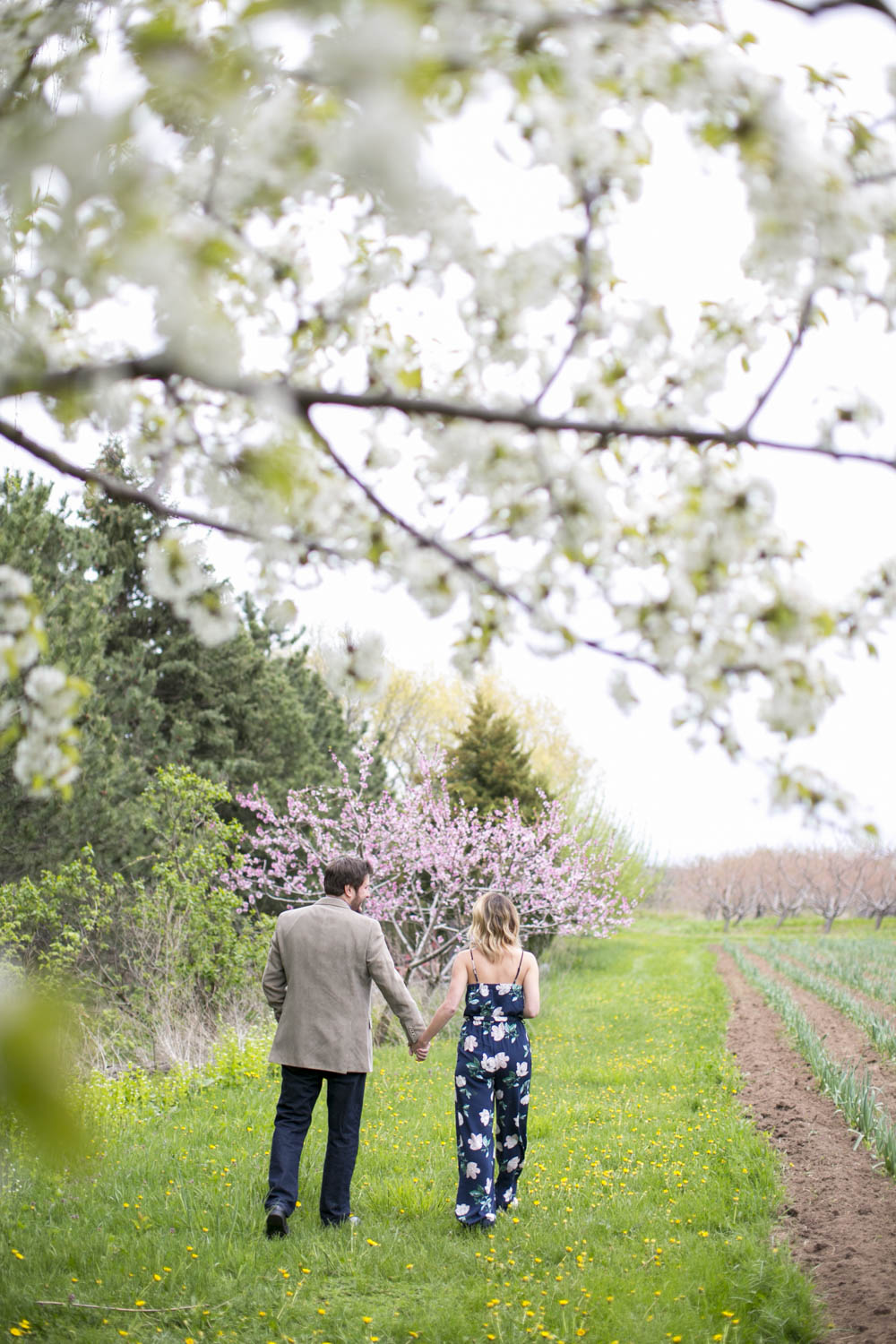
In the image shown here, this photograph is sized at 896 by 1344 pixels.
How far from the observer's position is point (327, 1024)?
4.23 metres

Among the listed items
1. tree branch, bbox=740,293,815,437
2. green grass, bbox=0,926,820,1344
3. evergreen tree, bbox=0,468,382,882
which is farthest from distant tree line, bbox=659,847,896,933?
tree branch, bbox=740,293,815,437

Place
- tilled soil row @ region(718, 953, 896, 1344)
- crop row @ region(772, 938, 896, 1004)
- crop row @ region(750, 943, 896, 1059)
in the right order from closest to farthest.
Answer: tilled soil row @ region(718, 953, 896, 1344) < crop row @ region(750, 943, 896, 1059) < crop row @ region(772, 938, 896, 1004)

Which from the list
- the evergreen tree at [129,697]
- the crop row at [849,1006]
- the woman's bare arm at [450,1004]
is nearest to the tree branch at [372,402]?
the woman's bare arm at [450,1004]

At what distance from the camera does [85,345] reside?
2127mm

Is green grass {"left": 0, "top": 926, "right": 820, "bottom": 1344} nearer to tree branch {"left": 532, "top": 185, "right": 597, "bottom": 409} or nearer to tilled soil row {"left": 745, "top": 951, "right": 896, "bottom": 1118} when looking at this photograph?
tilled soil row {"left": 745, "top": 951, "right": 896, "bottom": 1118}

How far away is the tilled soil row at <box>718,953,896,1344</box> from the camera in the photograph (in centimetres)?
343

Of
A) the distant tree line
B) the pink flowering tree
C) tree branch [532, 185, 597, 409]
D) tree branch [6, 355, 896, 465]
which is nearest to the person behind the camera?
tree branch [6, 355, 896, 465]

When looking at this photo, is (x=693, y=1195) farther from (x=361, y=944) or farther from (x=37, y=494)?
(x=37, y=494)

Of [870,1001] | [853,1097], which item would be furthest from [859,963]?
[853,1097]

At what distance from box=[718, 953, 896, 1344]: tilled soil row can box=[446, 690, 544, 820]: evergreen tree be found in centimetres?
952

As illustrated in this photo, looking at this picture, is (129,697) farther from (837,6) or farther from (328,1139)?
(837,6)

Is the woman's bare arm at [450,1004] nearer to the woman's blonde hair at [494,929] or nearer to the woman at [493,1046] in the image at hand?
the woman at [493,1046]

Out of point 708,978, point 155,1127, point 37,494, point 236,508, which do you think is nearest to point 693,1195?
point 155,1127

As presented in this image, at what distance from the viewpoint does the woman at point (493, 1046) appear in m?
4.34
